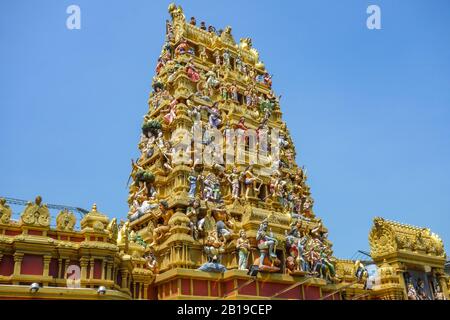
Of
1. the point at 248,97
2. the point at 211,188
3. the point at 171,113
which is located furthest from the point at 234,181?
the point at 248,97

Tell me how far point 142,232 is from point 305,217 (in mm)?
11478

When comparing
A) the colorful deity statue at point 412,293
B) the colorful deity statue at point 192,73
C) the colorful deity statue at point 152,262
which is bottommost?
the colorful deity statue at point 412,293

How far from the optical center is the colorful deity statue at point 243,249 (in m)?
23.1

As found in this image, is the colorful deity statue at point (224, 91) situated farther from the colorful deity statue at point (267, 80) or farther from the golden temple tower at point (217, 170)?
the colorful deity statue at point (267, 80)

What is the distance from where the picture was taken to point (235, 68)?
35.8 metres

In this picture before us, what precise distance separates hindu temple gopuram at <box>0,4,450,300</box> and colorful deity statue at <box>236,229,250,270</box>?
5cm

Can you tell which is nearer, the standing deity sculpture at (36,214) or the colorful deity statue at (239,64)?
the standing deity sculpture at (36,214)

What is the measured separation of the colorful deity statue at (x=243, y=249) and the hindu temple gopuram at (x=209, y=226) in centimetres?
5

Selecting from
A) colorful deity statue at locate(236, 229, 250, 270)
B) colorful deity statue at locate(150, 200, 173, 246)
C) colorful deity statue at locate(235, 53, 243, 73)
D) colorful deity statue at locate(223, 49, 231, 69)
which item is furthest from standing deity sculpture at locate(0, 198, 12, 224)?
colorful deity statue at locate(235, 53, 243, 73)

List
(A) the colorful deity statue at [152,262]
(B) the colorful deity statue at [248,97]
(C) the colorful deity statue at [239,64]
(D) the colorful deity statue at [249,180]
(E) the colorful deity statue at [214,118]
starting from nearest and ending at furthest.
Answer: (A) the colorful deity statue at [152,262] < (D) the colorful deity statue at [249,180] < (E) the colorful deity statue at [214,118] < (B) the colorful deity statue at [248,97] < (C) the colorful deity statue at [239,64]

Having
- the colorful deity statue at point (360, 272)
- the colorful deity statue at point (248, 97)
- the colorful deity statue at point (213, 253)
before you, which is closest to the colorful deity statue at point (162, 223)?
the colorful deity statue at point (213, 253)

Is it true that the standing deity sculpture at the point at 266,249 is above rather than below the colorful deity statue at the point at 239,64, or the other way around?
below

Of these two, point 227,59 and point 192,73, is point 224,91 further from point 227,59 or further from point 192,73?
point 227,59
